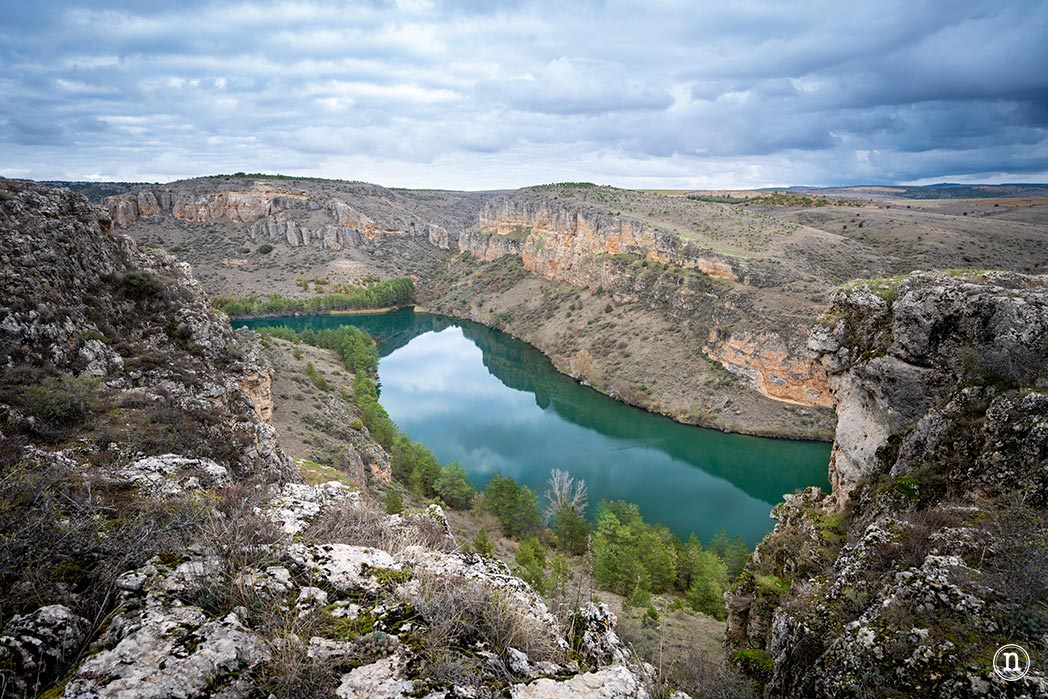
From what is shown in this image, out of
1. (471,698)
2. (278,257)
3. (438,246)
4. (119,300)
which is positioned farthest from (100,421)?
(438,246)

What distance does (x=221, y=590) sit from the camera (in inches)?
149

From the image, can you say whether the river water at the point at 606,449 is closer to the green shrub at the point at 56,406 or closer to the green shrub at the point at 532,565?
the green shrub at the point at 532,565

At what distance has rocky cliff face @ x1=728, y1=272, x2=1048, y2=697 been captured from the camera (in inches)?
192

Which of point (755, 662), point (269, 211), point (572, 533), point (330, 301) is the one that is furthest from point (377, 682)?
point (269, 211)

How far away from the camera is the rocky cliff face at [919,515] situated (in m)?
4.89

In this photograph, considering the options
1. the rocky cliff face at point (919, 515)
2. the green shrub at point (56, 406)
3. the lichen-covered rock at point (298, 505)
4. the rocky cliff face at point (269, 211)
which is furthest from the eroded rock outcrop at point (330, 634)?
the rocky cliff face at point (269, 211)

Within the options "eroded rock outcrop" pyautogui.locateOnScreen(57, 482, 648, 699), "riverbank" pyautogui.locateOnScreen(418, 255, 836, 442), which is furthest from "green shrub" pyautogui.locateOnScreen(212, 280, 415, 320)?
"eroded rock outcrop" pyautogui.locateOnScreen(57, 482, 648, 699)

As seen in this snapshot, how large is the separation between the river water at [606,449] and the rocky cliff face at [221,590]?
26.9 m

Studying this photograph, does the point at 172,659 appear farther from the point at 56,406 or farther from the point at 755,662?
the point at 755,662

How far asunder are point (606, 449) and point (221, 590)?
123 feet

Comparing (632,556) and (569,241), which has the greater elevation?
(569,241)

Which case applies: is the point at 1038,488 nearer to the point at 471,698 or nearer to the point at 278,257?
the point at 471,698

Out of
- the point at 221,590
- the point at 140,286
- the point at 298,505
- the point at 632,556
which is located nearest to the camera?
the point at 221,590

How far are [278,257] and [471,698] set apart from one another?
356 ft
